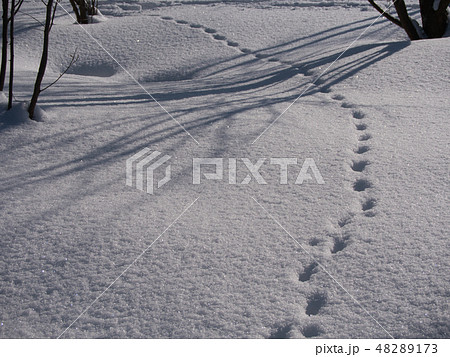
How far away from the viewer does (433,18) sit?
16.3ft

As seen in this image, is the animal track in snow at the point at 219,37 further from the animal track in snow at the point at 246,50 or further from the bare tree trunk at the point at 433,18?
the bare tree trunk at the point at 433,18

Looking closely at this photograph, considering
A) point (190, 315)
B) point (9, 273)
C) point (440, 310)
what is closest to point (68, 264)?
Result: point (9, 273)

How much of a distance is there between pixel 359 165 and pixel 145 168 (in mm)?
1131

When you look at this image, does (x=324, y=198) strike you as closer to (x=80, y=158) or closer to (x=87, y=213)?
(x=87, y=213)

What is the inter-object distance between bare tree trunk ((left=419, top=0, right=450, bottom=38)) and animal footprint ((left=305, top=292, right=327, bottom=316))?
13.8 ft

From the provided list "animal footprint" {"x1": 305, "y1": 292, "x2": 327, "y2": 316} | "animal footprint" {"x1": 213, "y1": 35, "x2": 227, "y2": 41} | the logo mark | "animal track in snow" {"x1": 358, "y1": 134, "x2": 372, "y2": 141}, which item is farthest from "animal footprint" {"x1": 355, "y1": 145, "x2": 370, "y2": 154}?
"animal footprint" {"x1": 213, "y1": 35, "x2": 227, "y2": 41}

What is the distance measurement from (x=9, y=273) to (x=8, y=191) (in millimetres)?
577

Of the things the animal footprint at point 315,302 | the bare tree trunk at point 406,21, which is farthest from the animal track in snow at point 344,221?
the bare tree trunk at point 406,21

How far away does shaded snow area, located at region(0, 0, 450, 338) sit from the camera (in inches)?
64.0

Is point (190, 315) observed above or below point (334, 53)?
below

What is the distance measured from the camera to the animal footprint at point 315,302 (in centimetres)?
165

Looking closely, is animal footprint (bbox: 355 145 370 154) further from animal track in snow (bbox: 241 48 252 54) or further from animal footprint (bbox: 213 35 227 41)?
animal footprint (bbox: 213 35 227 41)

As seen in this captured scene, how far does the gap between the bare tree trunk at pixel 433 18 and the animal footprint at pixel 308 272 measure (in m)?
4.07

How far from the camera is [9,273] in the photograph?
1.79m
